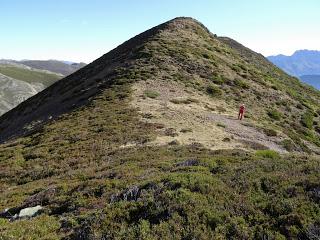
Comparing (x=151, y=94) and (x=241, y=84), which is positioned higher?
(x=241, y=84)

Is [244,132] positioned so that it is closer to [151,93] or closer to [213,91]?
[151,93]

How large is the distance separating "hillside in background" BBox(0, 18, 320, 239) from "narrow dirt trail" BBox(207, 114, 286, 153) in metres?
0.20

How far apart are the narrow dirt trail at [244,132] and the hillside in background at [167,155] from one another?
199mm

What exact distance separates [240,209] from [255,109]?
37.5 meters

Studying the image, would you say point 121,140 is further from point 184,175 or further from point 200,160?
point 184,175

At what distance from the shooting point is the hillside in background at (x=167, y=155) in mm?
12172

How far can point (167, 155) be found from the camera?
24.5 metres

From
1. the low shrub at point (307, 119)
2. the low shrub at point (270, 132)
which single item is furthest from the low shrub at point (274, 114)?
the low shrub at point (270, 132)

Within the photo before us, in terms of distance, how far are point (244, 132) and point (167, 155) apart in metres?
13.8

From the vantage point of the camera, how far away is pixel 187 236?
11172 mm

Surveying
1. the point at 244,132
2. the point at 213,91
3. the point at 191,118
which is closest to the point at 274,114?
the point at 213,91

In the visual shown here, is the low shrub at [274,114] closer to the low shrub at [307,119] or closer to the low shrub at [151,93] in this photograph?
the low shrub at [307,119]

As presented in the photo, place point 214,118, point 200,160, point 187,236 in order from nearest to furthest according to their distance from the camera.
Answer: point 187,236 < point 200,160 < point 214,118

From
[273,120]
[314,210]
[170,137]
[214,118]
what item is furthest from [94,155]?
[273,120]
